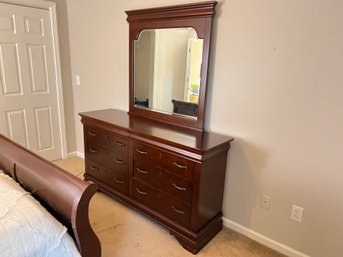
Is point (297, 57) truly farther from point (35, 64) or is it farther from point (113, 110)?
point (35, 64)

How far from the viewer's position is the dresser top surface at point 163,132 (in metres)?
1.85

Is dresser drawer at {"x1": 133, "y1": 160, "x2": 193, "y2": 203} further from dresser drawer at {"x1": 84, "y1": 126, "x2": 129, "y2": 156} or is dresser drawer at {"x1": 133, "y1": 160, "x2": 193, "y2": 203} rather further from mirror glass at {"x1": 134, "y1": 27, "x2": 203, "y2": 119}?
mirror glass at {"x1": 134, "y1": 27, "x2": 203, "y2": 119}

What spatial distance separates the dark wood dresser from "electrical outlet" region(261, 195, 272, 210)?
0.34 m

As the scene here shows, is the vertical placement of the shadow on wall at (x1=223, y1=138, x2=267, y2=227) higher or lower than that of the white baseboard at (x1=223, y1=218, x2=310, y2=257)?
higher

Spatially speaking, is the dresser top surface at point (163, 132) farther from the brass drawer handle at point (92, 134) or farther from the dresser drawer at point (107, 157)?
the dresser drawer at point (107, 157)

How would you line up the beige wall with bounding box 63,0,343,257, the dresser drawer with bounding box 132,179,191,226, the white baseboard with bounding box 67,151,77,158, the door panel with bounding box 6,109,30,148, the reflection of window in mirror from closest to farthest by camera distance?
the beige wall with bounding box 63,0,343,257 → the dresser drawer with bounding box 132,179,191,226 → the reflection of window in mirror → the door panel with bounding box 6,109,30,148 → the white baseboard with bounding box 67,151,77,158

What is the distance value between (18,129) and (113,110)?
125cm

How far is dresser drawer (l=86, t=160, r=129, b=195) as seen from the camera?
2354mm

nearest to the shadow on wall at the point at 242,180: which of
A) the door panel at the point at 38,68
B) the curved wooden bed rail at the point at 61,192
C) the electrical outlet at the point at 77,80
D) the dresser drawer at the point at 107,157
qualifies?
the dresser drawer at the point at 107,157

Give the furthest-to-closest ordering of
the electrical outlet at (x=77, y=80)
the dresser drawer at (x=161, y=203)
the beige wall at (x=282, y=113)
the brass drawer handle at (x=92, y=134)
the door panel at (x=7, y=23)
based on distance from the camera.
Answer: the electrical outlet at (x=77, y=80)
the door panel at (x=7, y=23)
the brass drawer handle at (x=92, y=134)
the dresser drawer at (x=161, y=203)
the beige wall at (x=282, y=113)

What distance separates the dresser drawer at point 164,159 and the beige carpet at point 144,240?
590 millimetres

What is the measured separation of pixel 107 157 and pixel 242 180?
1292 mm

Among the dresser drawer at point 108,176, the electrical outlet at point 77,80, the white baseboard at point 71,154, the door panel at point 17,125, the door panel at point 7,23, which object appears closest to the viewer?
the dresser drawer at point 108,176

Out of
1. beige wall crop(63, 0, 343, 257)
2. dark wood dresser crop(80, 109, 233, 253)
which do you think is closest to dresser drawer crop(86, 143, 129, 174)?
dark wood dresser crop(80, 109, 233, 253)
